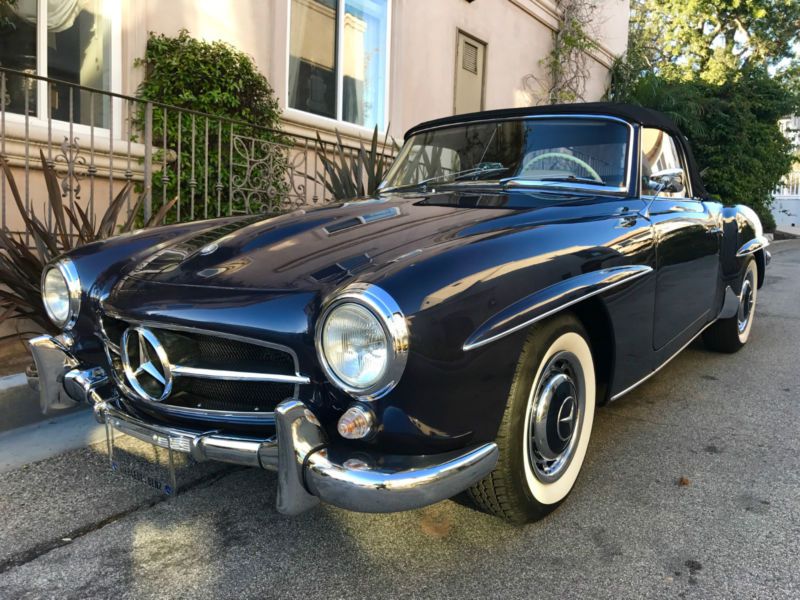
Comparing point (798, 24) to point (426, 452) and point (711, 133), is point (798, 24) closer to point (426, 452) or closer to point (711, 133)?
point (711, 133)

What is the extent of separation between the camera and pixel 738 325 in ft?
15.1

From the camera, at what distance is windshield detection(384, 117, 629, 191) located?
303 centimetres

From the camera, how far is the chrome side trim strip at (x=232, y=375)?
1.81 m

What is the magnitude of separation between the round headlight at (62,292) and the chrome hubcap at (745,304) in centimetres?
423

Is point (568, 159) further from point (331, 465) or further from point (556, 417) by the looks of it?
point (331, 465)

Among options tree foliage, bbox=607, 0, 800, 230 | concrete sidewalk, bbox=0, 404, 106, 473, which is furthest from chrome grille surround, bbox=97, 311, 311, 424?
tree foliage, bbox=607, 0, 800, 230

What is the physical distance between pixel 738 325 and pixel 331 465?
13.0ft

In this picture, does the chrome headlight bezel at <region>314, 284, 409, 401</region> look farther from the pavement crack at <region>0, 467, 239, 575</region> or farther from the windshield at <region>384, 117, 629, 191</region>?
the windshield at <region>384, 117, 629, 191</region>

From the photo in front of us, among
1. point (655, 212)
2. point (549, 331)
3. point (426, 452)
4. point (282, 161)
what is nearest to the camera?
point (426, 452)

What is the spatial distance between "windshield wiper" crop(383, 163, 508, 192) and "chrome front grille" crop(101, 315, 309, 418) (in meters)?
1.68

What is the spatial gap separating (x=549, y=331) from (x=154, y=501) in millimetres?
1626

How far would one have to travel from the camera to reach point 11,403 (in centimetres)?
313

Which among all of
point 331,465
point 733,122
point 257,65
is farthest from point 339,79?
point 733,122

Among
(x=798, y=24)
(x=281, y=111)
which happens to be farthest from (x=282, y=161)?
(x=798, y=24)
